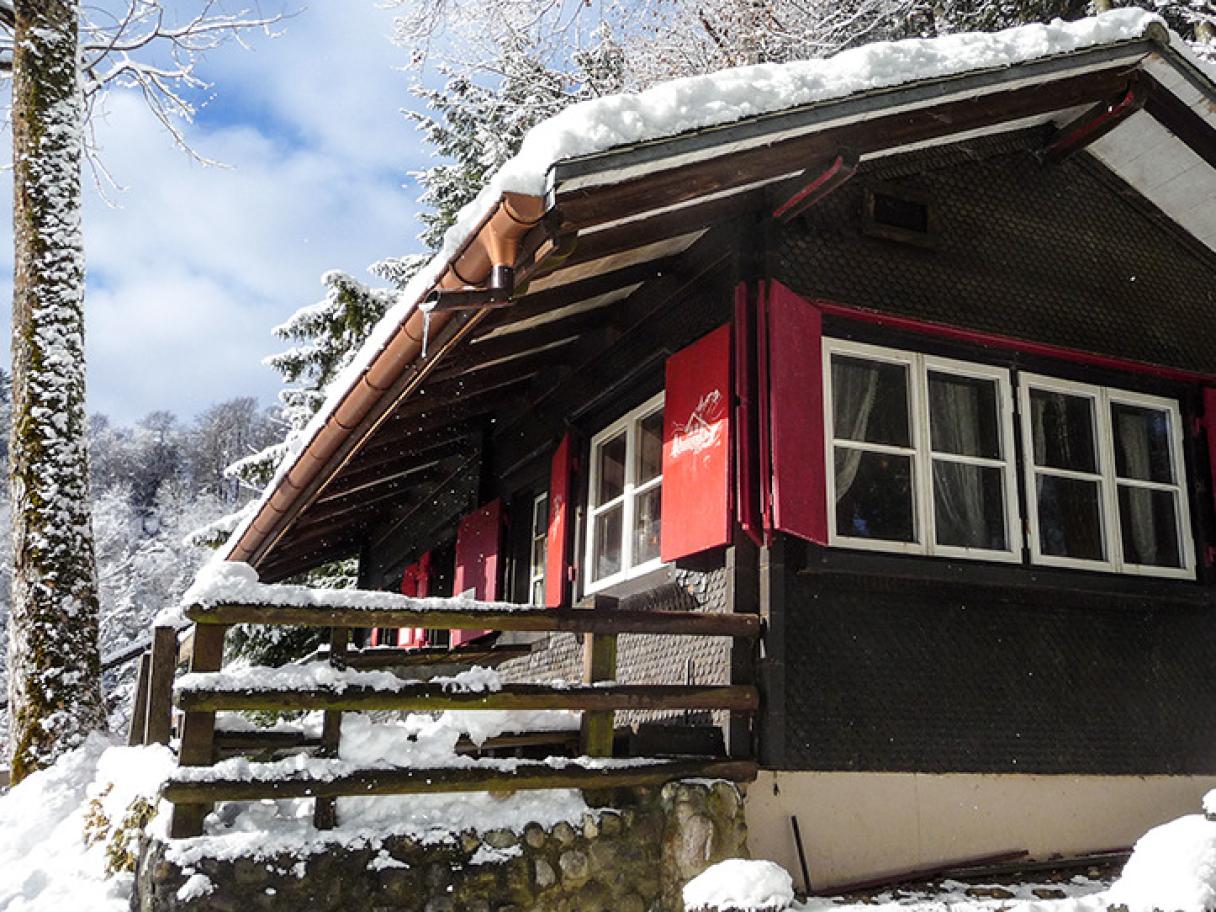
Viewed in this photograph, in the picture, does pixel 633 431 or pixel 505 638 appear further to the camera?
pixel 505 638

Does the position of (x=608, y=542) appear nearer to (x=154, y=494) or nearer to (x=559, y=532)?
(x=559, y=532)

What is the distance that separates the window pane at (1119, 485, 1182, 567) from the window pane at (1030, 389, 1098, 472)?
0.34 m

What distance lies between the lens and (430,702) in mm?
4410

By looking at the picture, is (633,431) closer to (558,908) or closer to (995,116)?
(995,116)

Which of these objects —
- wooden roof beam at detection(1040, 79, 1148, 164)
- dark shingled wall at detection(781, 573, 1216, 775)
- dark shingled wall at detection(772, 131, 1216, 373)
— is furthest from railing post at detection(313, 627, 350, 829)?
wooden roof beam at detection(1040, 79, 1148, 164)

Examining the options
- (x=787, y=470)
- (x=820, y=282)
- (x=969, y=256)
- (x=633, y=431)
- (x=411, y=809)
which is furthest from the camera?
(x=633, y=431)

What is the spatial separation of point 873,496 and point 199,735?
345cm

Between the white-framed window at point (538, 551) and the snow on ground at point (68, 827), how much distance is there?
329cm

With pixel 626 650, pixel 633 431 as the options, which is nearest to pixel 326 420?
pixel 633 431

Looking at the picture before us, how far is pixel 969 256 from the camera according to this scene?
6.45 meters

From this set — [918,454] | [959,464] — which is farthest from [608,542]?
[959,464]

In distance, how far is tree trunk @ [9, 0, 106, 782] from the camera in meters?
8.09

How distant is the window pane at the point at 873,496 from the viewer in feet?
18.6

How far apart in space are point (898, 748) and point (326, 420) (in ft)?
12.5
